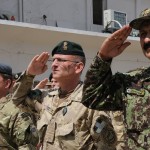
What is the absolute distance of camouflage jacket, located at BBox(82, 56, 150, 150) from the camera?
6.25 ft

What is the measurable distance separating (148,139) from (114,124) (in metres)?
1.38

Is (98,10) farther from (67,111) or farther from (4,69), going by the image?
(67,111)

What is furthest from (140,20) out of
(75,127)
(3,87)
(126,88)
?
(3,87)

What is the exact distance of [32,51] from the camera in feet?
26.9

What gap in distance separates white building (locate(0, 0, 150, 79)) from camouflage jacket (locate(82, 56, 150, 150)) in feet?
18.3

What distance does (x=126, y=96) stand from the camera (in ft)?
6.48

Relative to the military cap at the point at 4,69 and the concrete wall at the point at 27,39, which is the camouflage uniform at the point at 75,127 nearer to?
the military cap at the point at 4,69

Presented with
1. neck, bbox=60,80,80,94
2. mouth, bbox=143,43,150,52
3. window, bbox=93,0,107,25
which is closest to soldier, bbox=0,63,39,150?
neck, bbox=60,80,80,94

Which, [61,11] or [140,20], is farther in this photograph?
[61,11]

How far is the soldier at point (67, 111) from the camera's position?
9.55ft

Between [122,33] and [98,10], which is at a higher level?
[98,10]

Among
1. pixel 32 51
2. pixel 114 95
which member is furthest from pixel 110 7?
pixel 114 95

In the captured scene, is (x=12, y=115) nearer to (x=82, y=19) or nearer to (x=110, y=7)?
(x=82, y=19)

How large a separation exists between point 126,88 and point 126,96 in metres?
0.04
